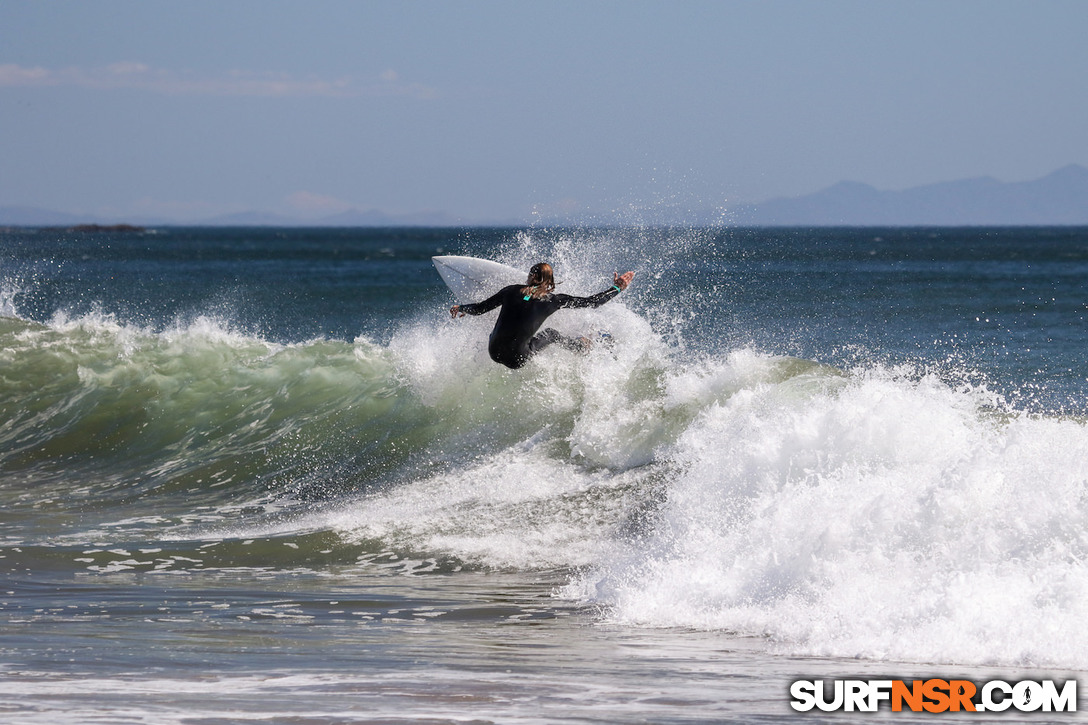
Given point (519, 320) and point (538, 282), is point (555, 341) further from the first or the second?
point (538, 282)

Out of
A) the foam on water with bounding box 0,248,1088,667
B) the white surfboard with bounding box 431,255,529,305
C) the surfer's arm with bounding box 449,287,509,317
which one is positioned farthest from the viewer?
the white surfboard with bounding box 431,255,529,305

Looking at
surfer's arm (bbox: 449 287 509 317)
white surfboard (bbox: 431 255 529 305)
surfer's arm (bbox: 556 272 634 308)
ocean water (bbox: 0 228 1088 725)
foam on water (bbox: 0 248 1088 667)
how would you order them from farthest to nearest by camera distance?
white surfboard (bbox: 431 255 529 305) → surfer's arm (bbox: 449 287 509 317) → surfer's arm (bbox: 556 272 634 308) → foam on water (bbox: 0 248 1088 667) → ocean water (bbox: 0 228 1088 725)

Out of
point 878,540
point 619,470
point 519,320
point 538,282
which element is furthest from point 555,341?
point 878,540

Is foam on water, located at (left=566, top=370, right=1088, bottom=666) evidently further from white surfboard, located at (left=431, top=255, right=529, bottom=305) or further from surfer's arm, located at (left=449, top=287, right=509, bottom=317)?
white surfboard, located at (left=431, top=255, right=529, bottom=305)

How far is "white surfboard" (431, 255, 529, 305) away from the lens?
12.2 metres

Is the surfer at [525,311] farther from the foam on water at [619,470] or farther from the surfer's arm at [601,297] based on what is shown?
the foam on water at [619,470]

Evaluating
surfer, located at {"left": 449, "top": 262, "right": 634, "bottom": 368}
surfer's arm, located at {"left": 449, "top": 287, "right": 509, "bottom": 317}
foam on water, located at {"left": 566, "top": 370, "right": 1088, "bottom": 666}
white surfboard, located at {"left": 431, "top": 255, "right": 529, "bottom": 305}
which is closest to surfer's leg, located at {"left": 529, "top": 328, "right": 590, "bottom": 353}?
surfer, located at {"left": 449, "top": 262, "right": 634, "bottom": 368}

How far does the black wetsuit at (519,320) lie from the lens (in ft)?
33.8

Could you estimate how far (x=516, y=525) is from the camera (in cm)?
878

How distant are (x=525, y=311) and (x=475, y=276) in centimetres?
222

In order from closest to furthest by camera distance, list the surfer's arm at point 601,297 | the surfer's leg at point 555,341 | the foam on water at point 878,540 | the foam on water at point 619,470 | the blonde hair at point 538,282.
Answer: the foam on water at point 878,540 → the foam on water at point 619,470 → the surfer's arm at point 601,297 → the blonde hair at point 538,282 → the surfer's leg at point 555,341

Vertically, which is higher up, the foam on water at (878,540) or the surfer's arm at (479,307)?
the surfer's arm at (479,307)

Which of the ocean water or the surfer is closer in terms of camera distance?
the ocean water

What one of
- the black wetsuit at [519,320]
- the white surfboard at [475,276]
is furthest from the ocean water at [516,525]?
the black wetsuit at [519,320]
